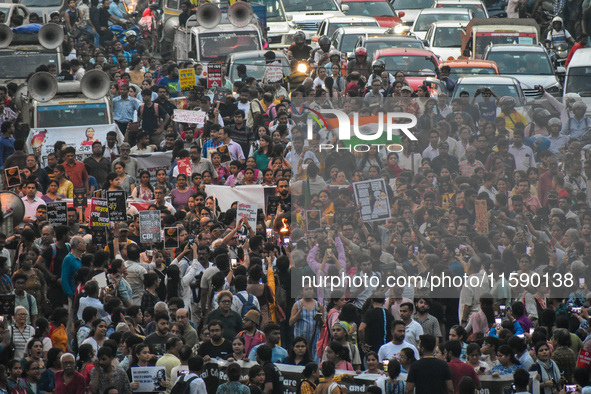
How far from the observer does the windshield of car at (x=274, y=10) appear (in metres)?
34.0

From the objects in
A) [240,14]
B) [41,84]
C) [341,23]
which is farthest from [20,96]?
[341,23]

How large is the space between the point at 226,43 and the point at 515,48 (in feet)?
20.2

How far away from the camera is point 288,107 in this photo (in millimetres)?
24547

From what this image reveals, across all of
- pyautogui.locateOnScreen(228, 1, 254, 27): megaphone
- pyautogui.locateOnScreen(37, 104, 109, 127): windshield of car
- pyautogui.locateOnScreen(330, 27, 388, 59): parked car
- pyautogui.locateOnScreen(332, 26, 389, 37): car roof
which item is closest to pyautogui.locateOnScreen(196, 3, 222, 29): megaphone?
pyautogui.locateOnScreen(228, 1, 254, 27): megaphone

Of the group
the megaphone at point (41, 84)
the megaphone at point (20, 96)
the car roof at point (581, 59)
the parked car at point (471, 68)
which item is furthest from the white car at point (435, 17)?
the megaphone at point (41, 84)

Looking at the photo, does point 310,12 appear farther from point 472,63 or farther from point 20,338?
point 20,338

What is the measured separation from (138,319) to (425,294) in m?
3.25

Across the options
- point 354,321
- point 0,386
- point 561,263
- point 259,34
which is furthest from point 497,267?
point 259,34

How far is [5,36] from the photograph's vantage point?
27.5 meters

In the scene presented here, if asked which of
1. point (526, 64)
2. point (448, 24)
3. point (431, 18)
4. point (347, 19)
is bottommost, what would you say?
point (431, 18)

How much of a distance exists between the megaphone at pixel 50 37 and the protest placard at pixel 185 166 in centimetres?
730

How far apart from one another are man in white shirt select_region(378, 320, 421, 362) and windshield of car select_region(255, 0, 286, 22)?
20.5 meters

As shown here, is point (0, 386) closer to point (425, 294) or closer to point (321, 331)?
point (321, 331)

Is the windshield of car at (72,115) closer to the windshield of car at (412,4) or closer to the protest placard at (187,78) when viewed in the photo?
the protest placard at (187,78)
